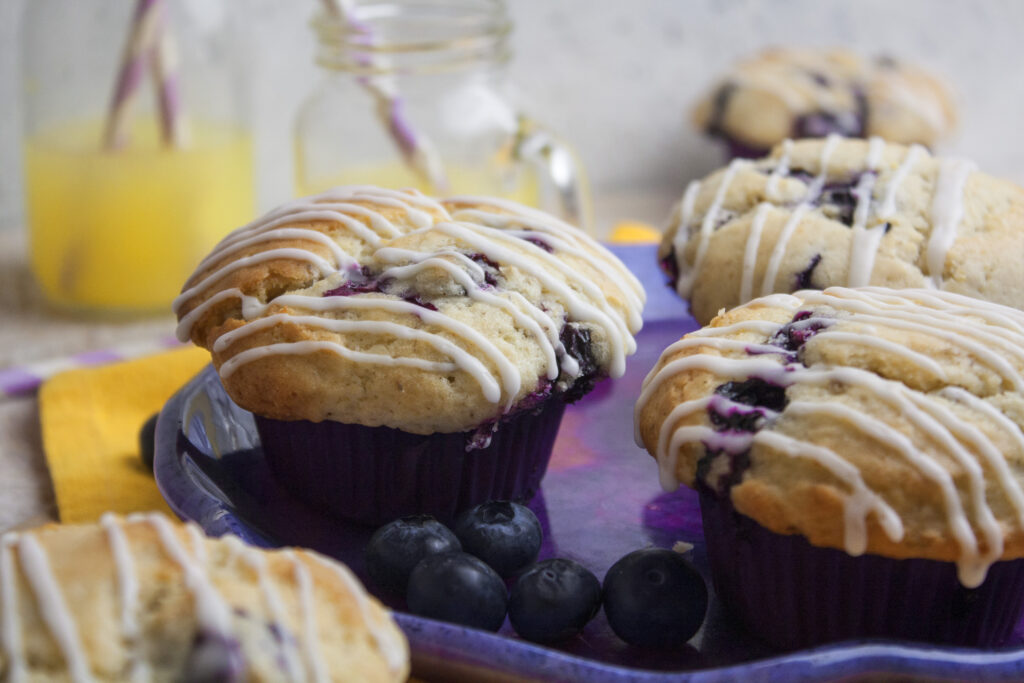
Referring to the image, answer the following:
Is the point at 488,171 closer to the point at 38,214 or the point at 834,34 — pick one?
the point at 38,214

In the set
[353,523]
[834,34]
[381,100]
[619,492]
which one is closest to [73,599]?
[353,523]

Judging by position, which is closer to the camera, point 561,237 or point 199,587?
point 199,587

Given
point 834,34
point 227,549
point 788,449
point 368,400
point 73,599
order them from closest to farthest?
point 73,599 → point 227,549 → point 788,449 → point 368,400 → point 834,34

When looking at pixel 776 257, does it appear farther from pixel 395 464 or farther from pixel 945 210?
pixel 395 464

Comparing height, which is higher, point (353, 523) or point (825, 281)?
point (825, 281)

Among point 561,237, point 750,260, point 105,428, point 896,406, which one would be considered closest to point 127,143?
point 105,428

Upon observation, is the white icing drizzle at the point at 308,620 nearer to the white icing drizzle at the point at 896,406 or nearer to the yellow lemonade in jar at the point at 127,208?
the white icing drizzle at the point at 896,406

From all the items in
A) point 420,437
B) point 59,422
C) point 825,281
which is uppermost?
point 825,281
